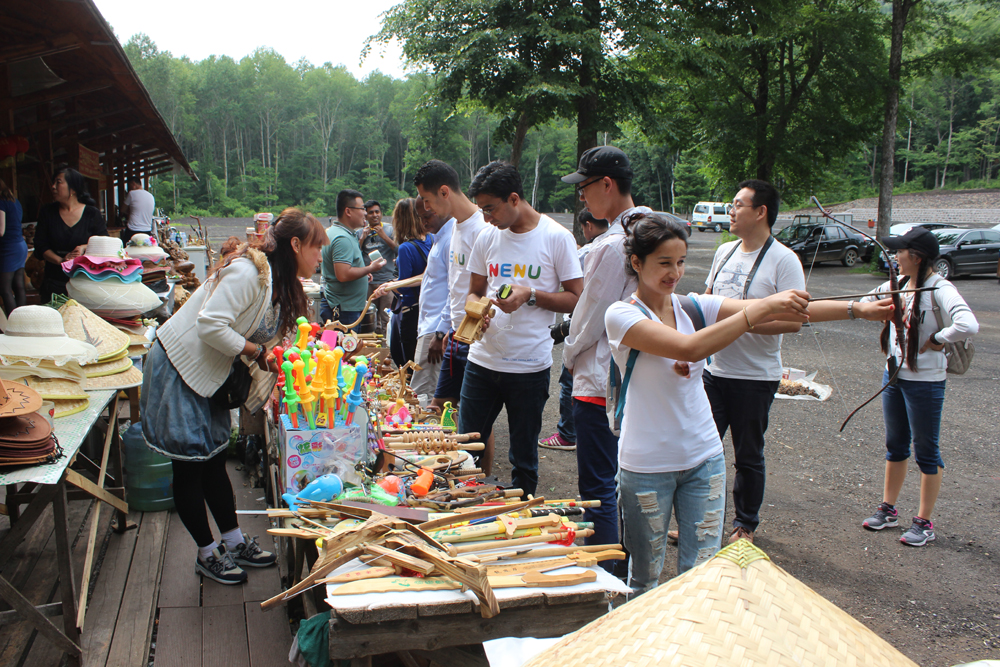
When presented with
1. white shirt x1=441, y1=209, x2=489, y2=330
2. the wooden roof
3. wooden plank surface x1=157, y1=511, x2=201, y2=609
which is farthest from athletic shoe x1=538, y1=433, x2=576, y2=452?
the wooden roof

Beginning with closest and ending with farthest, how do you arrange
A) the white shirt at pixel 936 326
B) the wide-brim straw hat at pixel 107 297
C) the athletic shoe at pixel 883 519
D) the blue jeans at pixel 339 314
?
the white shirt at pixel 936 326, the athletic shoe at pixel 883 519, the wide-brim straw hat at pixel 107 297, the blue jeans at pixel 339 314

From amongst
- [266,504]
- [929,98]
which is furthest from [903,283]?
[929,98]

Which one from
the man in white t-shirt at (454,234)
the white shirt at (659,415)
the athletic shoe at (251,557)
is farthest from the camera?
the man in white t-shirt at (454,234)

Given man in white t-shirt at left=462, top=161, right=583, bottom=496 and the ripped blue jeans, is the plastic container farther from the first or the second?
the ripped blue jeans

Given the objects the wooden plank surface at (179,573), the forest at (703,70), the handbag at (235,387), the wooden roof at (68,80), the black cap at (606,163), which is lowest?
the wooden plank surface at (179,573)

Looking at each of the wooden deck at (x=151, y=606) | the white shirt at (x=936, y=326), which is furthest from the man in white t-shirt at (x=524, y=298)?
the white shirt at (x=936, y=326)

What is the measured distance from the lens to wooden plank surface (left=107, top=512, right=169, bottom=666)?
260cm

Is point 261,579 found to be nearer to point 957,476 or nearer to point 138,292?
point 138,292

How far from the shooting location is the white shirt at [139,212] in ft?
34.8

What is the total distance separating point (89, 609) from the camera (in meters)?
2.88

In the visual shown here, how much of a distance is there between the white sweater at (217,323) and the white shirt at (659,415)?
1.53 metres

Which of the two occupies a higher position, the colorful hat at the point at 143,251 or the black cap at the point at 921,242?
the black cap at the point at 921,242

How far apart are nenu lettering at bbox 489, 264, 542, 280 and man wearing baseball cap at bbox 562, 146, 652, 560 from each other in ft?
1.41

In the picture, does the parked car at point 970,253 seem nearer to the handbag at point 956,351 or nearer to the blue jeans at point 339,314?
the handbag at point 956,351
